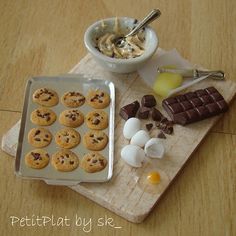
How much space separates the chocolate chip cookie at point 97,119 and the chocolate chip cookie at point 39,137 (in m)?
0.10

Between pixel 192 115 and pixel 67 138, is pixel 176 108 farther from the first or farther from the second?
pixel 67 138

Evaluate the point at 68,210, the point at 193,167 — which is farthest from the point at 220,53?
the point at 68,210

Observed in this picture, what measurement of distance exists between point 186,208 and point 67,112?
357 mm

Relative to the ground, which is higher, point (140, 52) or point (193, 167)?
point (140, 52)

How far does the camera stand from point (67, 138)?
3.20 ft

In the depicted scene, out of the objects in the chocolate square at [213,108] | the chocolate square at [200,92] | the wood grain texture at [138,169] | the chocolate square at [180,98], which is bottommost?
the wood grain texture at [138,169]

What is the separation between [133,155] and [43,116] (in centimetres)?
24

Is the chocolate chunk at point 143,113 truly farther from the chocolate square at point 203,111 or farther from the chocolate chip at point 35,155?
the chocolate chip at point 35,155

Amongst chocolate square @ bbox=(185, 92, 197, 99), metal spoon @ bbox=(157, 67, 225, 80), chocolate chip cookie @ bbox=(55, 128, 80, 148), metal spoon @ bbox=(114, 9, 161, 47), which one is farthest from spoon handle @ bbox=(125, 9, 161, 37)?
chocolate chip cookie @ bbox=(55, 128, 80, 148)

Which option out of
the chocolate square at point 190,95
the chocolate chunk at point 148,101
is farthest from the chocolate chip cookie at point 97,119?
the chocolate square at point 190,95

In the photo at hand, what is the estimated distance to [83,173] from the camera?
0.92 meters

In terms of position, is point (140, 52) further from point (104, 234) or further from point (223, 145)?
point (104, 234)

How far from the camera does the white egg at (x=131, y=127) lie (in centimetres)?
99

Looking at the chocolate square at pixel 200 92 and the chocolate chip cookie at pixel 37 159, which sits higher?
the chocolate chip cookie at pixel 37 159
